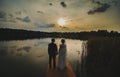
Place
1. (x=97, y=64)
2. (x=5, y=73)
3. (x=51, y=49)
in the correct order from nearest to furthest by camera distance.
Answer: (x=51, y=49), (x=5, y=73), (x=97, y=64)

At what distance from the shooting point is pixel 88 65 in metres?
22.5

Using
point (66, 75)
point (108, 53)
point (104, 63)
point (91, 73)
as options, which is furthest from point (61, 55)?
point (108, 53)

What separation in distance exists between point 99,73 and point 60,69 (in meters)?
3.74

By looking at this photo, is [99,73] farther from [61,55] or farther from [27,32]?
[27,32]

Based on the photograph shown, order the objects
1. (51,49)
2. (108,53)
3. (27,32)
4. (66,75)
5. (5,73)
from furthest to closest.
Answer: (27,32), (108,53), (5,73), (51,49), (66,75)

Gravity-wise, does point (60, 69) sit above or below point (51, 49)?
below

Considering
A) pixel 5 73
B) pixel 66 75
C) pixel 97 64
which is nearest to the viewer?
pixel 66 75

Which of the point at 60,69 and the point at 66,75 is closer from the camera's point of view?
the point at 66,75

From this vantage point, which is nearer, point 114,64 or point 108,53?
point 114,64

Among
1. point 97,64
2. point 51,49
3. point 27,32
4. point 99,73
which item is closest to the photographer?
point 51,49

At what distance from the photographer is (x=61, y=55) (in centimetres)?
1652

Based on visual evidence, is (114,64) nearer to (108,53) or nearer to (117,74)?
(117,74)

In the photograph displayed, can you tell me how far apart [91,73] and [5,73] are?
7.31 m

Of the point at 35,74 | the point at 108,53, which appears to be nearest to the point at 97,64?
the point at 108,53
